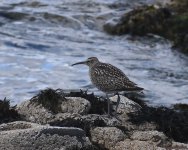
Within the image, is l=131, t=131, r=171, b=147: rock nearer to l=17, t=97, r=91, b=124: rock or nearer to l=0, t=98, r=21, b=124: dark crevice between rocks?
l=17, t=97, r=91, b=124: rock

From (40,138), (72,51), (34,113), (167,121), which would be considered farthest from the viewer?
(72,51)

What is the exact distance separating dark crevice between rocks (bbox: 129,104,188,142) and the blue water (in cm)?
338

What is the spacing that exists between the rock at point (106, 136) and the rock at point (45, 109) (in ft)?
2.10

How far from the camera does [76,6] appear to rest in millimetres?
20406

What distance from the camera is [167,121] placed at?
25.2 feet

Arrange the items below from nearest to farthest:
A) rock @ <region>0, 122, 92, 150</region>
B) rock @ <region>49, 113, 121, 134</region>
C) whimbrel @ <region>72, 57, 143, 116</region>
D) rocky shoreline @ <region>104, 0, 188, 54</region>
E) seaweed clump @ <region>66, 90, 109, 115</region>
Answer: rock @ <region>0, 122, 92, 150</region>, rock @ <region>49, 113, 121, 134</region>, whimbrel @ <region>72, 57, 143, 116</region>, seaweed clump @ <region>66, 90, 109, 115</region>, rocky shoreline @ <region>104, 0, 188, 54</region>

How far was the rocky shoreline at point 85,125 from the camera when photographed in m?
6.20

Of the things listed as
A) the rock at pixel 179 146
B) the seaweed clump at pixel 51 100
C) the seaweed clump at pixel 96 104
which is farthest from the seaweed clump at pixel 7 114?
the rock at pixel 179 146

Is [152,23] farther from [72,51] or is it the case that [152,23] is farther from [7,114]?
[7,114]

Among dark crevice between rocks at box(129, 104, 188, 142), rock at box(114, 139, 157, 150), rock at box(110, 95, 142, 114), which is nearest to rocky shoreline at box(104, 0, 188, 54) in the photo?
rock at box(110, 95, 142, 114)

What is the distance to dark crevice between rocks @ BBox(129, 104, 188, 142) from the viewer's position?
24.5ft

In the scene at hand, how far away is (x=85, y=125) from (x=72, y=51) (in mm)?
8589

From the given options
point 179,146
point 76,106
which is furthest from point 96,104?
point 179,146

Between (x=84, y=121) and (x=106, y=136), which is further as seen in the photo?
(x=84, y=121)
